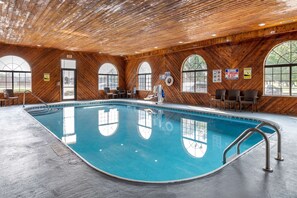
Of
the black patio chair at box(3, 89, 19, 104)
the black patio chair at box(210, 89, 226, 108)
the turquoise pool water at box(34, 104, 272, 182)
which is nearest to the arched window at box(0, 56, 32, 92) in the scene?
the black patio chair at box(3, 89, 19, 104)

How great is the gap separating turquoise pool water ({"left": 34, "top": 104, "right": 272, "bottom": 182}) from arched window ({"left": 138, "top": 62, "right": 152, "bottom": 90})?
5.54 m

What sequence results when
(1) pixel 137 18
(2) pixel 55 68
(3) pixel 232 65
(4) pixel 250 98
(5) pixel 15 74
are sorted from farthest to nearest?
(2) pixel 55 68 < (5) pixel 15 74 < (3) pixel 232 65 < (4) pixel 250 98 < (1) pixel 137 18

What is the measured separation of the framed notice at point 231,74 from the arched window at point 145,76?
5446mm

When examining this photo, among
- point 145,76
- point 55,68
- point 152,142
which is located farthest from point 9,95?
point 152,142

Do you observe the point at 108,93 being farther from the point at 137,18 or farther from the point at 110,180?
the point at 110,180

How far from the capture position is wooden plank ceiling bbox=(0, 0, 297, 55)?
16.0 ft

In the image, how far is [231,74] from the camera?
8727 millimetres

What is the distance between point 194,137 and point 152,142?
3.93 feet

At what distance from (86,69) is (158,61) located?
4.61m

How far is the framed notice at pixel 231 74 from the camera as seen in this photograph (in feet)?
28.1

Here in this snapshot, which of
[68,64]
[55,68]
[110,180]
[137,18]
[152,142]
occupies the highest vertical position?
[137,18]

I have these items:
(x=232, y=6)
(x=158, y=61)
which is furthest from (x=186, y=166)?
(x=158, y=61)

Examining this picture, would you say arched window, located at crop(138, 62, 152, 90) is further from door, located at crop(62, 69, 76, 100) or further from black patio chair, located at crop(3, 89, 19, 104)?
black patio chair, located at crop(3, 89, 19, 104)

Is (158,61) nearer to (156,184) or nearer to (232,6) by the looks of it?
(232,6)
